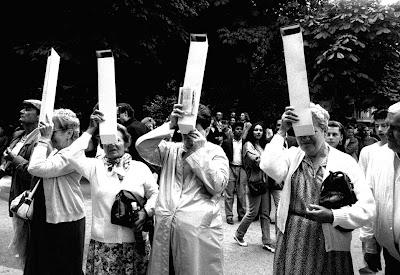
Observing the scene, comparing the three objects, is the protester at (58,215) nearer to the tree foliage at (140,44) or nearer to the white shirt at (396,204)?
the white shirt at (396,204)

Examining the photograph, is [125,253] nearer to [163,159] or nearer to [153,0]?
[163,159]

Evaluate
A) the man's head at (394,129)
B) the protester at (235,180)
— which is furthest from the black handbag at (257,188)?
the man's head at (394,129)

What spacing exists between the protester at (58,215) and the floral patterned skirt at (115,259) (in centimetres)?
65

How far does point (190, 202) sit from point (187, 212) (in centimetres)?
8

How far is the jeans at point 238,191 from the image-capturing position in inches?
318

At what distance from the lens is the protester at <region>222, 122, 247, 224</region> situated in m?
8.09

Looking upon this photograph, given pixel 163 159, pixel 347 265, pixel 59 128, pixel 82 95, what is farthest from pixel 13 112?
pixel 347 265

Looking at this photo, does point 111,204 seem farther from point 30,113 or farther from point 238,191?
point 238,191

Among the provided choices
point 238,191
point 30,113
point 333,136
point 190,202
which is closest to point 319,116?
point 190,202

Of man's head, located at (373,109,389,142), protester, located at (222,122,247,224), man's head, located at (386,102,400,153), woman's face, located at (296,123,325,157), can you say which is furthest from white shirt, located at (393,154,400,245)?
protester, located at (222,122,247,224)

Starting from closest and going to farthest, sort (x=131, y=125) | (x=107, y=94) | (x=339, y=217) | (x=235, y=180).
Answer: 1. (x=339, y=217)
2. (x=107, y=94)
3. (x=131, y=125)
4. (x=235, y=180)

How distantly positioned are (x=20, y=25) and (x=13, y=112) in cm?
244

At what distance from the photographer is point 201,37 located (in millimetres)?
3008

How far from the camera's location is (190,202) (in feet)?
10.7
